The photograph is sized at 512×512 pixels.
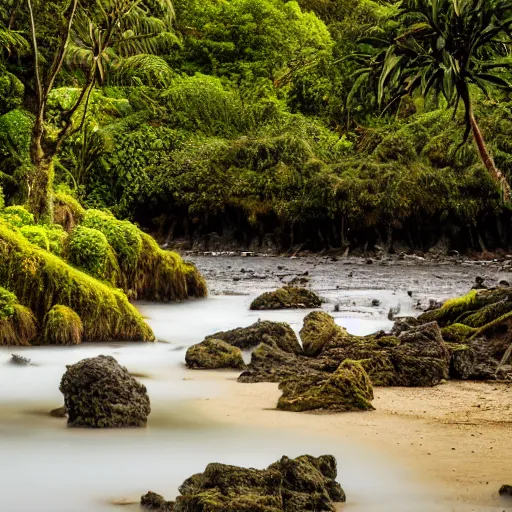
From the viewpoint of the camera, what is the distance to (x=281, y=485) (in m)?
3.91

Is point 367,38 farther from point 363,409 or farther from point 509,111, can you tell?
point 509,111

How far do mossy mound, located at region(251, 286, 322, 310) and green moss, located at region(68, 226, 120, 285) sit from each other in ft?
7.48

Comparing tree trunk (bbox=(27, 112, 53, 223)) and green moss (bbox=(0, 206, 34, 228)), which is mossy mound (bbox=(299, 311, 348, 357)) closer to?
green moss (bbox=(0, 206, 34, 228))

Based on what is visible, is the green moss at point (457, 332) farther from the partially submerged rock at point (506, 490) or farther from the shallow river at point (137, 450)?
the partially submerged rock at point (506, 490)

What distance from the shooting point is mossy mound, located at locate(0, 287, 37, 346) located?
888cm

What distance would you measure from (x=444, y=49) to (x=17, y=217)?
585 centimetres

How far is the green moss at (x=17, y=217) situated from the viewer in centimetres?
1124

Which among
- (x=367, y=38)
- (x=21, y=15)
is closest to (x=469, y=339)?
(x=367, y=38)

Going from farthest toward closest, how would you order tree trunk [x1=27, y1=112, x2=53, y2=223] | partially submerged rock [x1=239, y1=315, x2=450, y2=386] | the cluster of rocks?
1. tree trunk [x1=27, y1=112, x2=53, y2=223]
2. partially submerged rock [x1=239, y1=315, x2=450, y2=386]
3. the cluster of rocks

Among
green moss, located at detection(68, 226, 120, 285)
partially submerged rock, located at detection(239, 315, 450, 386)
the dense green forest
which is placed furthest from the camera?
the dense green forest

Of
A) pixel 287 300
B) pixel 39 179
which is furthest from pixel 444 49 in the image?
pixel 39 179

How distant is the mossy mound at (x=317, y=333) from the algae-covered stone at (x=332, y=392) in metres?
1.99

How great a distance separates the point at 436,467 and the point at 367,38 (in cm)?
460

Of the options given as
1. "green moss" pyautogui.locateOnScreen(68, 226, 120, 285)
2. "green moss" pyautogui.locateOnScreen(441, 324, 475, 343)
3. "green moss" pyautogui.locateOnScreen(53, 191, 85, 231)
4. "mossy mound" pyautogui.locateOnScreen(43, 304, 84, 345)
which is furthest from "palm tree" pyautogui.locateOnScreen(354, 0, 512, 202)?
"green moss" pyautogui.locateOnScreen(53, 191, 85, 231)
